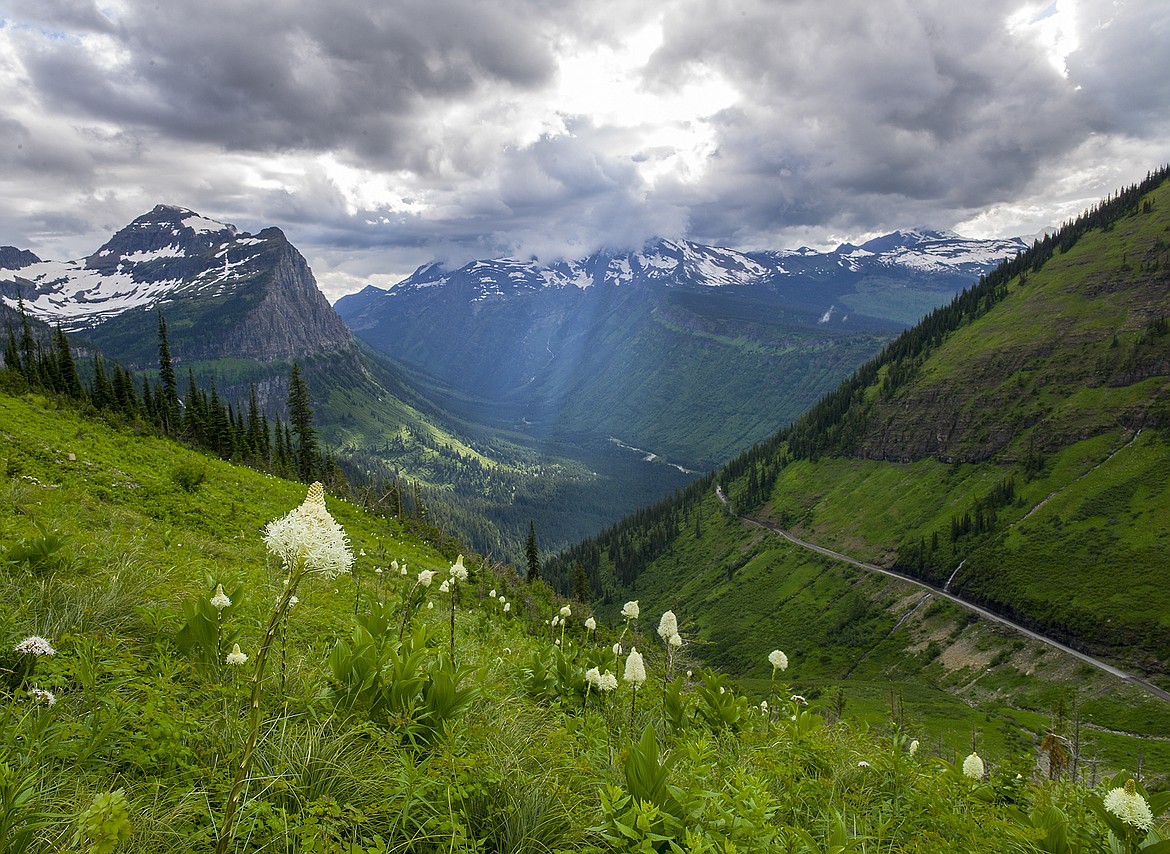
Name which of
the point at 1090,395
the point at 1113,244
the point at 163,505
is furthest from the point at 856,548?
the point at 163,505

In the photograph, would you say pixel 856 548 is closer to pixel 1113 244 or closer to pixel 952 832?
pixel 1113 244

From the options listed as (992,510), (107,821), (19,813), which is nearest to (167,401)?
(19,813)

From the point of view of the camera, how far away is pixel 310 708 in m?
5.03

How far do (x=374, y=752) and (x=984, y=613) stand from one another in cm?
14873

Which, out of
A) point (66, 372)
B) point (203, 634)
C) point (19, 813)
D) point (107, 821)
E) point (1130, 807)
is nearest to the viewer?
point (107, 821)

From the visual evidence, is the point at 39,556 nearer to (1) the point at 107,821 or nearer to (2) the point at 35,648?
(2) the point at 35,648

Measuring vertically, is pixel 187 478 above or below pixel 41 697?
below

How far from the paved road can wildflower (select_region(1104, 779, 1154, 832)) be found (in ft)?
414

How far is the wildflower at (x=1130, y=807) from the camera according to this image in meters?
4.86

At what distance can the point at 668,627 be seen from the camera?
8.34 metres

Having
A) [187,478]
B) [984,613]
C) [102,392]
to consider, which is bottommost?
[984,613]

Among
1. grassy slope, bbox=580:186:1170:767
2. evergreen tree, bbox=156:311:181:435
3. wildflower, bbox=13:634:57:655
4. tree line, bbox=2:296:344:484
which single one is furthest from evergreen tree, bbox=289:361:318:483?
grassy slope, bbox=580:186:1170:767

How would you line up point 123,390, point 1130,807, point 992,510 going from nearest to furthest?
point 1130,807 < point 123,390 < point 992,510

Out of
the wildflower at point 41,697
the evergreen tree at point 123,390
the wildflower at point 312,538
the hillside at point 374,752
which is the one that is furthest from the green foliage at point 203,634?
the evergreen tree at point 123,390
